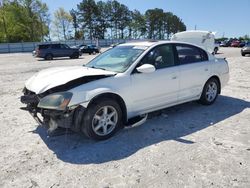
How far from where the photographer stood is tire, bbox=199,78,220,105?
6308 millimetres

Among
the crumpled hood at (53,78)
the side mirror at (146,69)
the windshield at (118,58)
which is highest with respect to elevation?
the windshield at (118,58)

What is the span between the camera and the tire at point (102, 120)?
4.20 m

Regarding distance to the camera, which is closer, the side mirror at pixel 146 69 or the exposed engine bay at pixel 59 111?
the exposed engine bay at pixel 59 111

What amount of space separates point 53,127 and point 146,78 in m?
1.86

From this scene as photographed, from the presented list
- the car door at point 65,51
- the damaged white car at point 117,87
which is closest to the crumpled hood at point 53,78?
the damaged white car at point 117,87

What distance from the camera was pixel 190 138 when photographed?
4504 mm

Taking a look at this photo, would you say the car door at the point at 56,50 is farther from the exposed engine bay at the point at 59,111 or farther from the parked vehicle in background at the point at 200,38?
the exposed engine bay at the point at 59,111

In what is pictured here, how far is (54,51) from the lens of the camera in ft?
87.8

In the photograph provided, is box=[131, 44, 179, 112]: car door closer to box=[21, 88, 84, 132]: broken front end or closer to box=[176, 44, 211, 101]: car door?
box=[176, 44, 211, 101]: car door

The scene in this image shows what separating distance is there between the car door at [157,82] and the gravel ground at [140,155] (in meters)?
0.44

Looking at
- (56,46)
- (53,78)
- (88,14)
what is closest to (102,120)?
(53,78)

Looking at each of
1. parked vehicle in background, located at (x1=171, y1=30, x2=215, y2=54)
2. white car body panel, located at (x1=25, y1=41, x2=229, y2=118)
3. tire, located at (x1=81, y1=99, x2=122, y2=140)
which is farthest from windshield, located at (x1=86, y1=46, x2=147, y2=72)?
parked vehicle in background, located at (x1=171, y1=30, x2=215, y2=54)

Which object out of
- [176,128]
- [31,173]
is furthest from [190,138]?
[31,173]

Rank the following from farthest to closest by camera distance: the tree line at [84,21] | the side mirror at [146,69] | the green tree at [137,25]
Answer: the green tree at [137,25] → the tree line at [84,21] → the side mirror at [146,69]
